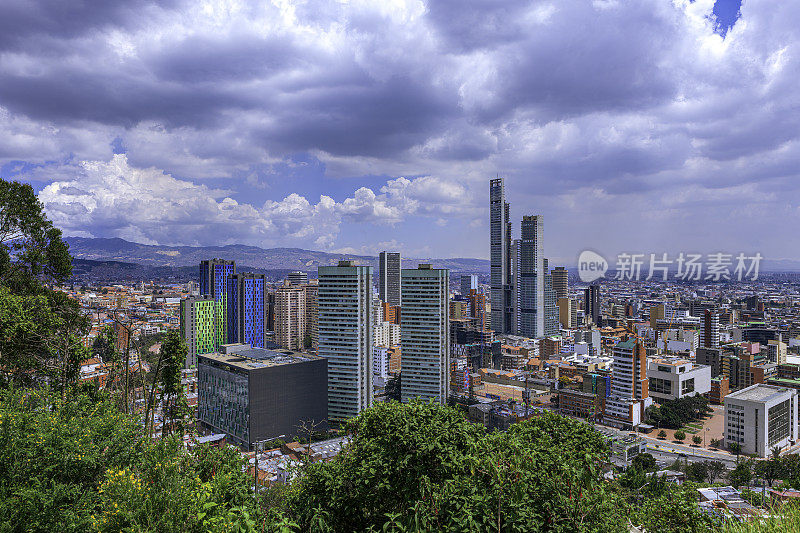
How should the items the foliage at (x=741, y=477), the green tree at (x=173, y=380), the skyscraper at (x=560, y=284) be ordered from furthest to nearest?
the skyscraper at (x=560, y=284) → the foliage at (x=741, y=477) → the green tree at (x=173, y=380)

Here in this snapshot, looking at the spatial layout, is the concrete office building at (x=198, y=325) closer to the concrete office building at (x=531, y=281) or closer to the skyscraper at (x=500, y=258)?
the skyscraper at (x=500, y=258)

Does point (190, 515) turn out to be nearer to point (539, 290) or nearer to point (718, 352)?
point (718, 352)

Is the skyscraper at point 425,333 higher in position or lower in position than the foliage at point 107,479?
lower

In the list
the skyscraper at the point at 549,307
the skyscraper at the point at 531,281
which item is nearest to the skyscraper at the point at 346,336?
the skyscraper at the point at 531,281

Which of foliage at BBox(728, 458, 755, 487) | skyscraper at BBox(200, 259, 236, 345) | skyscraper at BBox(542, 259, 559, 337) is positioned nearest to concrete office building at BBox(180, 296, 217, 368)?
skyscraper at BBox(200, 259, 236, 345)

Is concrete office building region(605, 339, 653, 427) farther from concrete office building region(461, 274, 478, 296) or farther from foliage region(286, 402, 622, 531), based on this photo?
concrete office building region(461, 274, 478, 296)

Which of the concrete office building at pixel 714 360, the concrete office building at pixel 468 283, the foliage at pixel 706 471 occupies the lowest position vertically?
the foliage at pixel 706 471
